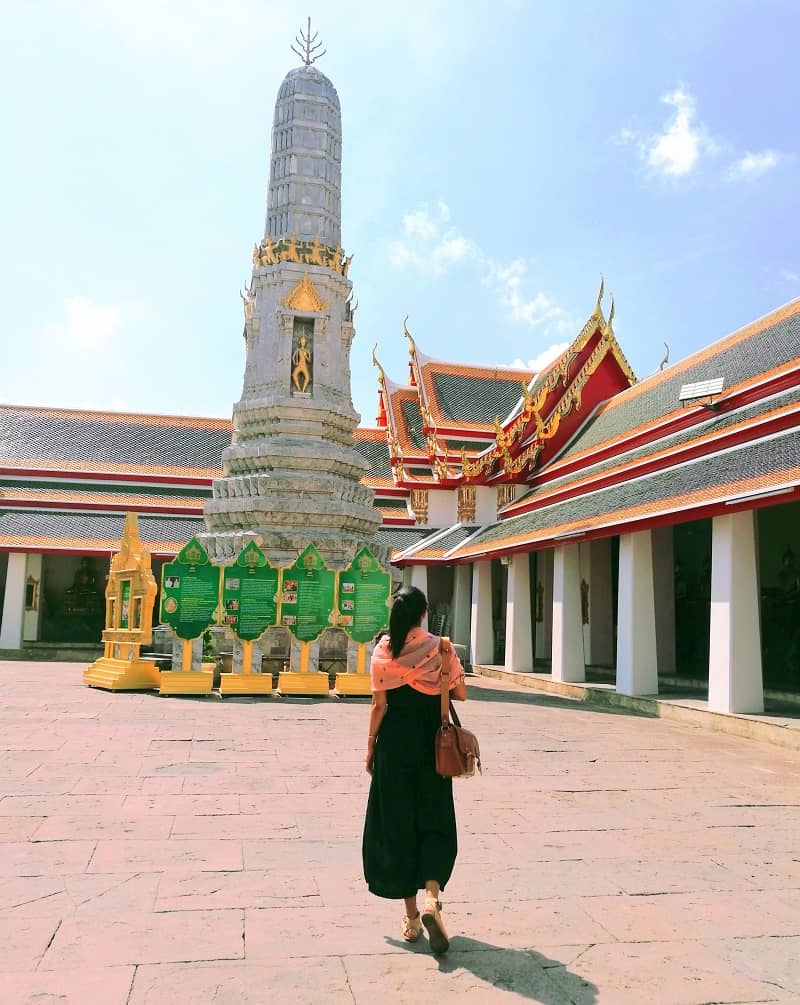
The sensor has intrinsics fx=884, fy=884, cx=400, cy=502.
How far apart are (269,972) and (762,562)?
48.1 feet

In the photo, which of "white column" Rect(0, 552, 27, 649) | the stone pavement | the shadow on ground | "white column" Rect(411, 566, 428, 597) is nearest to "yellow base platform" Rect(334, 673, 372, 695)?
the shadow on ground

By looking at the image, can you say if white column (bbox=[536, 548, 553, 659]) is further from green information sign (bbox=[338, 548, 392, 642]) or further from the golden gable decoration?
green information sign (bbox=[338, 548, 392, 642])

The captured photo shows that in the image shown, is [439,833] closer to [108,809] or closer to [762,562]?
[108,809]

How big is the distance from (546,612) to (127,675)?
11.3m

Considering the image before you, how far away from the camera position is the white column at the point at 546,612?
21.1m

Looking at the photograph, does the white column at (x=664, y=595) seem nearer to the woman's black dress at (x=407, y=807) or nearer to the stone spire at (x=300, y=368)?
the stone spire at (x=300, y=368)

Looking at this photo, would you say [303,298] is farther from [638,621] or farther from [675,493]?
[638,621]

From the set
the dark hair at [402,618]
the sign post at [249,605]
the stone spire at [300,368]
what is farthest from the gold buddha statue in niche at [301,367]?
the dark hair at [402,618]

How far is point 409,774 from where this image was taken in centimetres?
366

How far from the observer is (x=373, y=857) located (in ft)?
11.8

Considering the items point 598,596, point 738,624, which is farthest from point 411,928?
point 598,596

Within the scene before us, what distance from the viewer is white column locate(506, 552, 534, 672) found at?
17406 mm

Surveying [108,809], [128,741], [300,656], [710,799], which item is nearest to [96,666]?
[300,656]

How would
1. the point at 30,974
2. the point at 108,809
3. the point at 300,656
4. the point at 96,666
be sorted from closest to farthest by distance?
1. the point at 30,974
2. the point at 108,809
3. the point at 300,656
4. the point at 96,666
